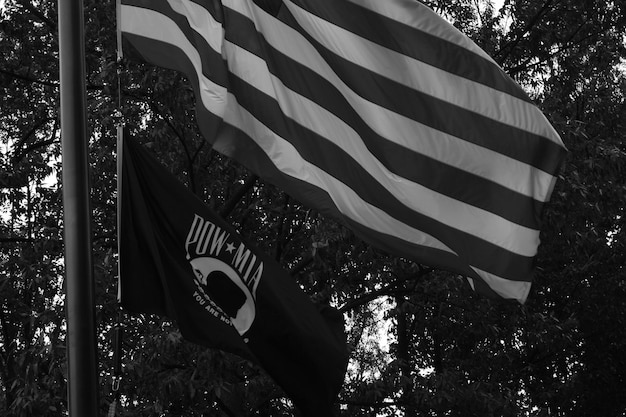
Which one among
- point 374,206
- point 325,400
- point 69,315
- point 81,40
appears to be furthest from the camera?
point 374,206

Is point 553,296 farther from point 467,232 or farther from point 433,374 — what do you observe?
point 467,232

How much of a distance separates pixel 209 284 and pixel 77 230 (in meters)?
0.87

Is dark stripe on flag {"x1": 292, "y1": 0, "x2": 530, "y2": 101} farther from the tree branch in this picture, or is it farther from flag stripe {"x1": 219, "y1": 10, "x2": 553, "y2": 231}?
the tree branch

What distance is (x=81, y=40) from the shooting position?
4508 millimetres

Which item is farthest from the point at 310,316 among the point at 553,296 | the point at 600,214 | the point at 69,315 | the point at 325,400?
the point at 553,296

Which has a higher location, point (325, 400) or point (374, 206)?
point (374, 206)

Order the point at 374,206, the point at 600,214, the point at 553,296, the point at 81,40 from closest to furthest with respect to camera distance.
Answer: the point at 81,40 → the point at 374,206 → the point at 600,214 → the point at 553,296

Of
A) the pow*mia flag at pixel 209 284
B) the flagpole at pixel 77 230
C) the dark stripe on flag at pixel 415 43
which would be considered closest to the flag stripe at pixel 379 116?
the dark stripe on flag at pixel 415 43

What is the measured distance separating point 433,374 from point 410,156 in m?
6.47

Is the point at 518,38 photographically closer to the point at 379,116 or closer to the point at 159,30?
the point at 379,116

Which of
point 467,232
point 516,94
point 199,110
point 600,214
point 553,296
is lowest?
point 467,232

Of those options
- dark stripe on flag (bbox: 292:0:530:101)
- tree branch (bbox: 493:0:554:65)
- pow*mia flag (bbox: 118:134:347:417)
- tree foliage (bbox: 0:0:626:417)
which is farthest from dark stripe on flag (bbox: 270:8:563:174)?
tree branch (bbox: 493:0:554:65)

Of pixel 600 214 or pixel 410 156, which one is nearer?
pixel 410 156

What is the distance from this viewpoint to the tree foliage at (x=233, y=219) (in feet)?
30.7
